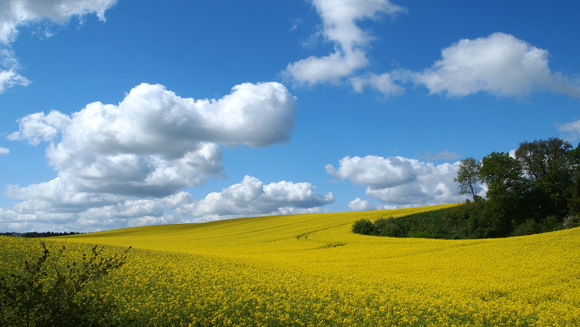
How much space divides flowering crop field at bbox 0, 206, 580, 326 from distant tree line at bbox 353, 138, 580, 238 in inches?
614

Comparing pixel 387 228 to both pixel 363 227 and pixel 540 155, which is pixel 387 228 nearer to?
pixel 363 227

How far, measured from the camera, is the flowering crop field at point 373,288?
31.2 ft

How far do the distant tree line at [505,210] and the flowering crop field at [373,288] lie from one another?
15.6 meters

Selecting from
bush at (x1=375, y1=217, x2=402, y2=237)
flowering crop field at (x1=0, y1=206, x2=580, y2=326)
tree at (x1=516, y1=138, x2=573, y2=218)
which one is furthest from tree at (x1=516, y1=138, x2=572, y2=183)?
flowering crop field at (x1=0, y1=206, x2=580, y2=326)

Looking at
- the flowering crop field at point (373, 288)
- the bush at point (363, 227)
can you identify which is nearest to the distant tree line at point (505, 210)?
the bush at point (363, 227)

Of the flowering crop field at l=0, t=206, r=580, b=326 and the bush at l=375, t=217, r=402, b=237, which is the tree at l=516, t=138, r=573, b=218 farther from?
the flowering crop field at l=0, t=206, r=580, b=326

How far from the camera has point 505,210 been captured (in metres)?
43.5

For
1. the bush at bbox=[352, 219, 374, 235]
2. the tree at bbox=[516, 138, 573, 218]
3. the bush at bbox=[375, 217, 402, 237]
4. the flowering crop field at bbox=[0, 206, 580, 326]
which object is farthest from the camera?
the tree at bbox=[516, 138, 573, 218]

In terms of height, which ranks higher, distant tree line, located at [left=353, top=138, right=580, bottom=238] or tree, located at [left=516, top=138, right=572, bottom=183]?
tree, located at [left=516, top=138, right=572, bottom=183]

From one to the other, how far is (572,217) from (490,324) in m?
37.5

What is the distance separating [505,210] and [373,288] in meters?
36.6

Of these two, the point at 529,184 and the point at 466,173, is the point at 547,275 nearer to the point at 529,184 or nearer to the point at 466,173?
the point at 529,184

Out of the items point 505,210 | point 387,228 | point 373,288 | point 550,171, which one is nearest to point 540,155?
point 550,171

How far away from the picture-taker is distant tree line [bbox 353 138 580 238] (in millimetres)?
40750
